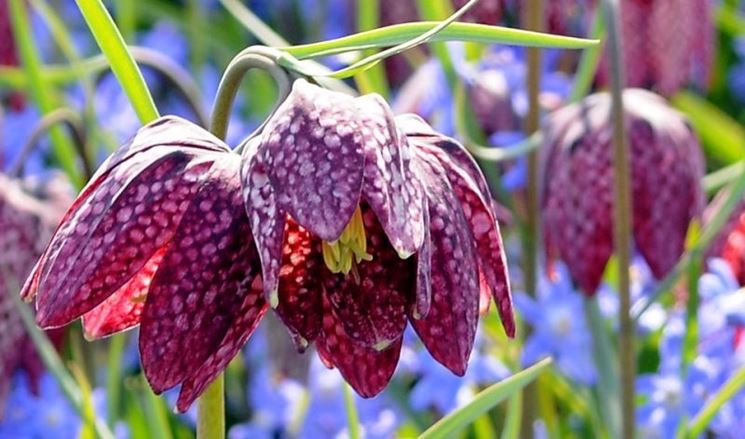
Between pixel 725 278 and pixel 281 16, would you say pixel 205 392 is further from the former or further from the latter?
pixel 281 16

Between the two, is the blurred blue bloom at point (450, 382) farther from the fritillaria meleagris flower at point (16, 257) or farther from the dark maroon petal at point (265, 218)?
the dark maroon petal at point (265, 218)

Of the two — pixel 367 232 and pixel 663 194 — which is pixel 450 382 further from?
pixel 367 232

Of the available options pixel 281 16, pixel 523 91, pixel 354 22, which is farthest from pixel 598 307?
pixel 281 16

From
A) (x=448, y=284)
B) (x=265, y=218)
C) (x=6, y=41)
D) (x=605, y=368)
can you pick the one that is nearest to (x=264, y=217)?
(x=265, y=218)

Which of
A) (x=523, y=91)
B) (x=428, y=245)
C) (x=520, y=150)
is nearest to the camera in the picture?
(x=428, y=245)

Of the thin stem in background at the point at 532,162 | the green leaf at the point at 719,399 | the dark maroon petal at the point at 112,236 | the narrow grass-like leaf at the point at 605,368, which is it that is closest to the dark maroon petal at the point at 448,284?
the dark maroon petal at the point at 112,236

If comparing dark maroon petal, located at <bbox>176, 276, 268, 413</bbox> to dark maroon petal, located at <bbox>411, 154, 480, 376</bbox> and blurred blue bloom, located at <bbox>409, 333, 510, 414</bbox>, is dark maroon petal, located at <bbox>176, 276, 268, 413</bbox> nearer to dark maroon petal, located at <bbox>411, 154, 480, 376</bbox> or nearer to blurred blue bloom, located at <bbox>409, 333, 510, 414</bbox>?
dark maroon petal, located at <bbox>411, 154, 480, 376</bbox>
